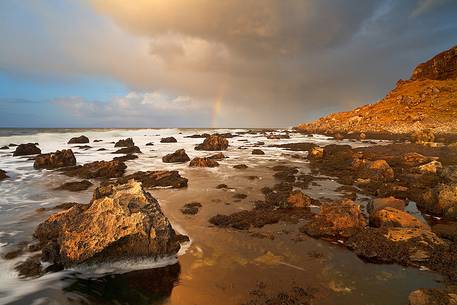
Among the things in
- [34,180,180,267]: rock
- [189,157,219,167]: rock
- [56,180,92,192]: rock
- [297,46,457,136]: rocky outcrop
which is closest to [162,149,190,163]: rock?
[189,157,219,167]: rock

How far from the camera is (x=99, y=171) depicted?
66.6 feet

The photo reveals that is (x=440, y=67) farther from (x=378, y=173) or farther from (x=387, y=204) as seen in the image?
(x=387, y=204)

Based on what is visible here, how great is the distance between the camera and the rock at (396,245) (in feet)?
26.1

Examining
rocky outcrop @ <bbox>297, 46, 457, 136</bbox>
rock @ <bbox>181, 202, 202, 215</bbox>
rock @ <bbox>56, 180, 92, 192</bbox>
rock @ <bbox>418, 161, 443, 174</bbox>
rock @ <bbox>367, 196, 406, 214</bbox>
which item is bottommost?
rock @ <bbox>56, 180, 92, 192</bbox>

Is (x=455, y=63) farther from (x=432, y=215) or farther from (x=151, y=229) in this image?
(x=151, y=229)

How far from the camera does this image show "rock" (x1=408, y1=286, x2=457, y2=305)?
5.36 m

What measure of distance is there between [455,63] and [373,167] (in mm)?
97020

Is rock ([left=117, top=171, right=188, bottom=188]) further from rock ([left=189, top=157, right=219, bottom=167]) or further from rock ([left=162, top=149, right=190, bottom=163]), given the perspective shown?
rock ([left=162, top=149, right=190, bottom=163])

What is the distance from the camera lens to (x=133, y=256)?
25.8 feet

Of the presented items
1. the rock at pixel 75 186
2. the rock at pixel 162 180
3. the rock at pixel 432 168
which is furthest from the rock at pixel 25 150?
the rock at pixel 432 168

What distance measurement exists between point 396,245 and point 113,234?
308 inches

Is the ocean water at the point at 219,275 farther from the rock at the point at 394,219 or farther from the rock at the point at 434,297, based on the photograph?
the rock at the point at 394,219

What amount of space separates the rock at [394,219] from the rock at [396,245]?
22.8 inches

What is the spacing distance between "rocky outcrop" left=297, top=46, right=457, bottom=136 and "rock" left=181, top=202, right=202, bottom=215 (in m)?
40.7
